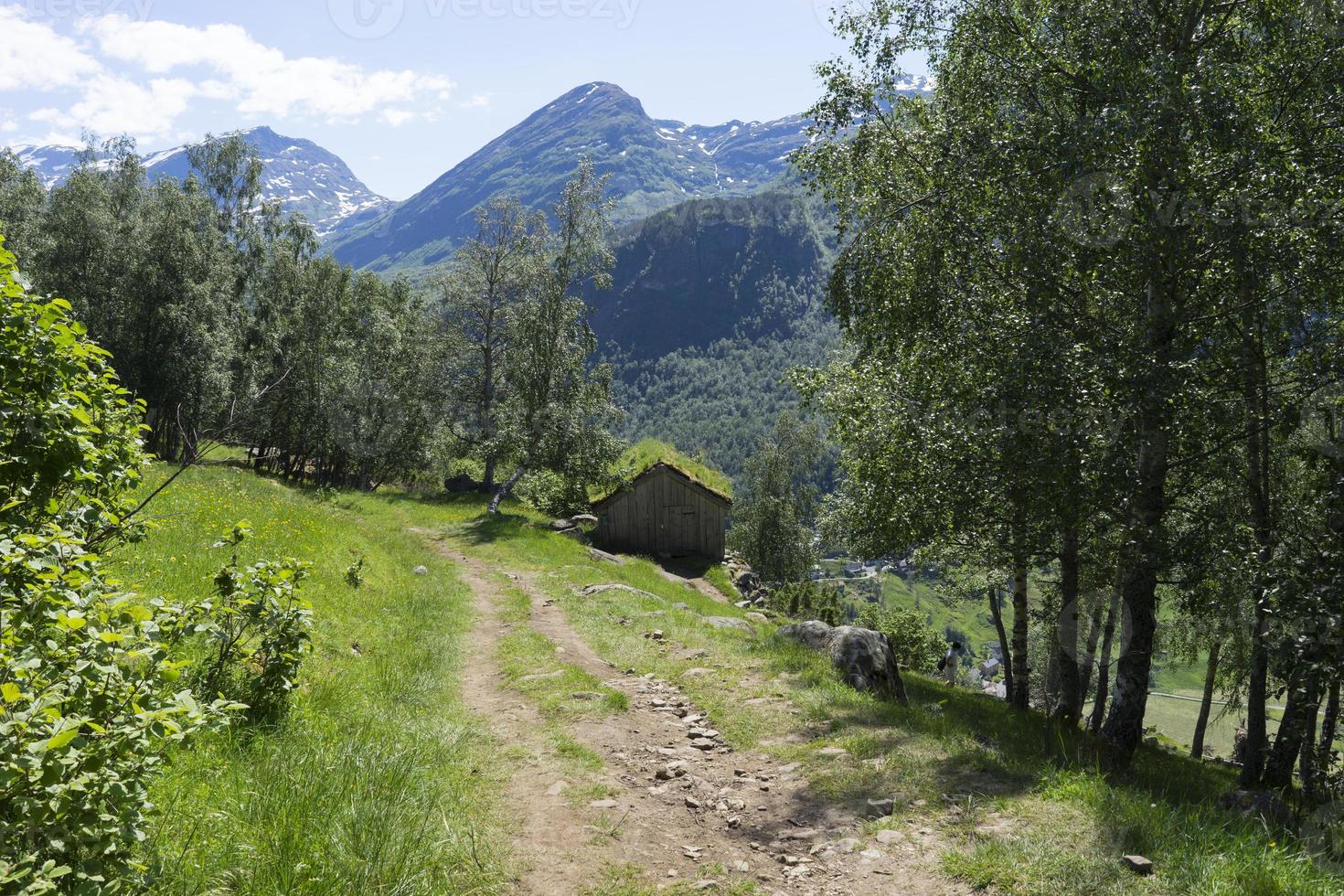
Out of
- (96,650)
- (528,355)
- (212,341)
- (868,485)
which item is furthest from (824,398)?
(212,341)

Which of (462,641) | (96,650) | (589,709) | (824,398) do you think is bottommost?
(462,641)

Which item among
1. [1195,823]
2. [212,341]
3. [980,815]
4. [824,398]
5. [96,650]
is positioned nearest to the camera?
[96,650]

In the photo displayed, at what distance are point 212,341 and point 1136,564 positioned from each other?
52.8 metres

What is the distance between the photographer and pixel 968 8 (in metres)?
15.2

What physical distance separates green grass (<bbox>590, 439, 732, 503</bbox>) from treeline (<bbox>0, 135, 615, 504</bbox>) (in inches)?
62.2

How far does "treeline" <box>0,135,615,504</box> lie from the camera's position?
40469 millimetres

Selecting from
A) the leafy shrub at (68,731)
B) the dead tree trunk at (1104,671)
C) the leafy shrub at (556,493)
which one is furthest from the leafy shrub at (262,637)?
the leafy shrub at (556,493)

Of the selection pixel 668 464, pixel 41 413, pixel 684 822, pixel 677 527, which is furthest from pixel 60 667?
pixel 668 464

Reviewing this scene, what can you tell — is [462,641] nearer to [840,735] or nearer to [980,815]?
[840,735]

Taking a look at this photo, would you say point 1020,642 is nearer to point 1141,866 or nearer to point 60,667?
point 1141,866

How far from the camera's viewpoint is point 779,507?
83.5m

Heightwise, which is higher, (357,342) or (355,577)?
(357,342)

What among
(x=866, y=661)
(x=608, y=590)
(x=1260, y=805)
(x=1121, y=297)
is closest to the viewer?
(x=1260, y=805)

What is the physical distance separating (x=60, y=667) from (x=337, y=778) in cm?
325
